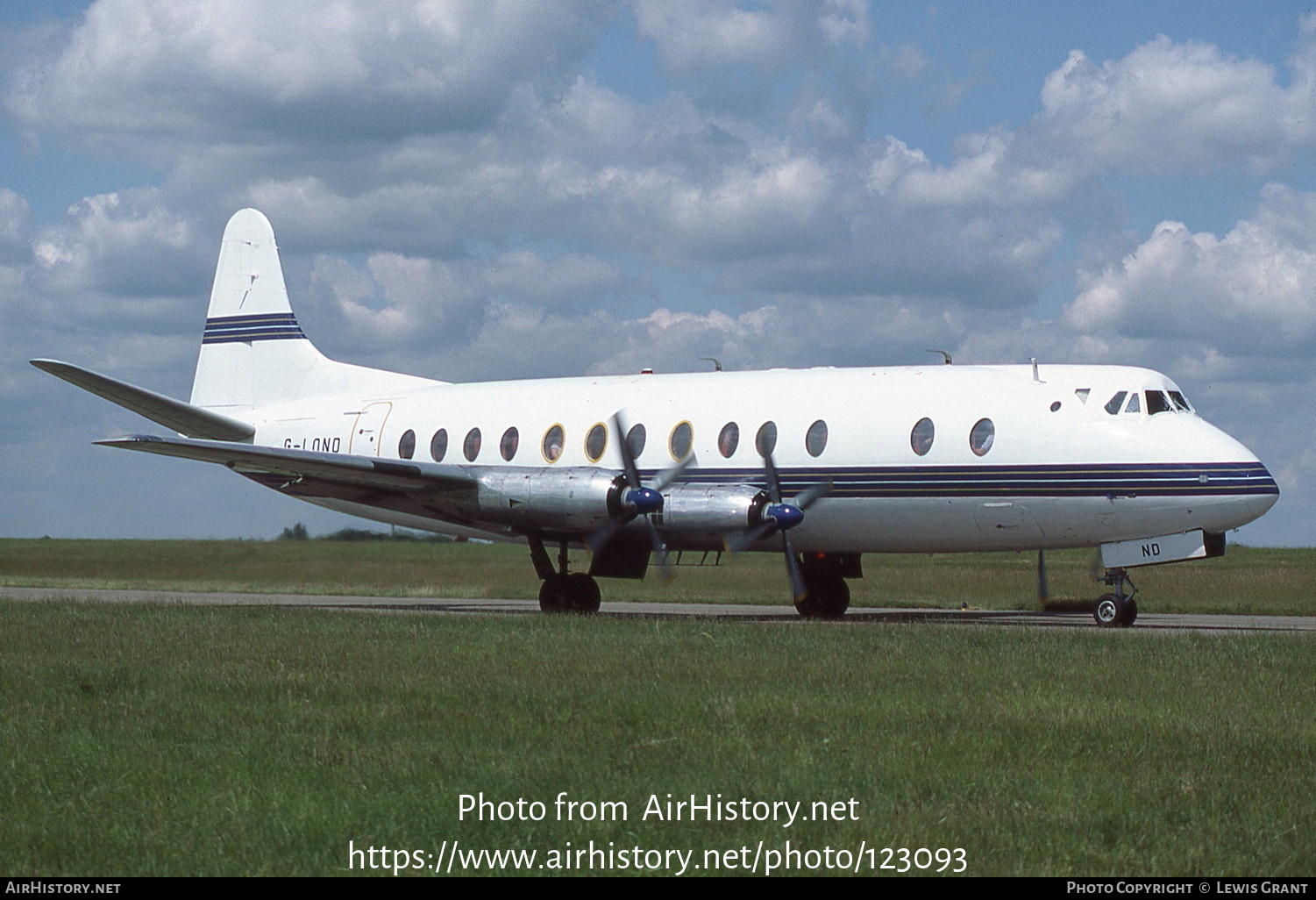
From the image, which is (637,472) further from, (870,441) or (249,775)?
(249,775)

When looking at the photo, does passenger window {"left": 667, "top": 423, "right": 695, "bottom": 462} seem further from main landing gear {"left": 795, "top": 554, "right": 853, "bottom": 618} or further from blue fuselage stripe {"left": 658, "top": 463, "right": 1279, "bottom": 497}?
main landing gear {"left": 795, "top": 554, "right": 853, "bottom": 618}

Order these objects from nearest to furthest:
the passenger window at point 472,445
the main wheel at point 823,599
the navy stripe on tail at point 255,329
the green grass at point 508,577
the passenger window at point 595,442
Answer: the passenger window at point 595,442
the main wheel at point 823,599
the passenger window at point 472,445
the green grass at point 508,577
the navy stripe on tail at point 255,329

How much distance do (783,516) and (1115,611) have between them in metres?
5.35

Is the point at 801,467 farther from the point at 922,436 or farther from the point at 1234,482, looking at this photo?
the point at 1234,482

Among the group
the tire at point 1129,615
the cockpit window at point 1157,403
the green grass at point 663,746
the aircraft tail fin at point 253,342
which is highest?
the aircraft tail fin at point 253,342

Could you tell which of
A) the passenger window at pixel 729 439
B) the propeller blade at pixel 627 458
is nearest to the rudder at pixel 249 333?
the propeller blade at pixel 627 458

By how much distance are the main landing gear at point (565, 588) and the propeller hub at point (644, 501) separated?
9.76 ft

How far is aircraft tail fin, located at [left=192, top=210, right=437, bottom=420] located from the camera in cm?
3156

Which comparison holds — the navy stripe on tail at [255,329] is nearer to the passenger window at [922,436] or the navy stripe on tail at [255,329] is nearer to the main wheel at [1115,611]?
the passenger window at [922,436]

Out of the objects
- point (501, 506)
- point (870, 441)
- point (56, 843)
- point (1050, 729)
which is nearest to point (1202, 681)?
point (1050, 729)

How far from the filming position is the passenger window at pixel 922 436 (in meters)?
22.3

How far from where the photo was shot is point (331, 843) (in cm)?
812

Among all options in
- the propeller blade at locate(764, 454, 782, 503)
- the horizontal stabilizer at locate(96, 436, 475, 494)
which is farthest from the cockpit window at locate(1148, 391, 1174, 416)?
the horizontal stabilizer at locate(96, 436, 475, 494)

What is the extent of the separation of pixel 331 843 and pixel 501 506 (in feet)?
52.2
